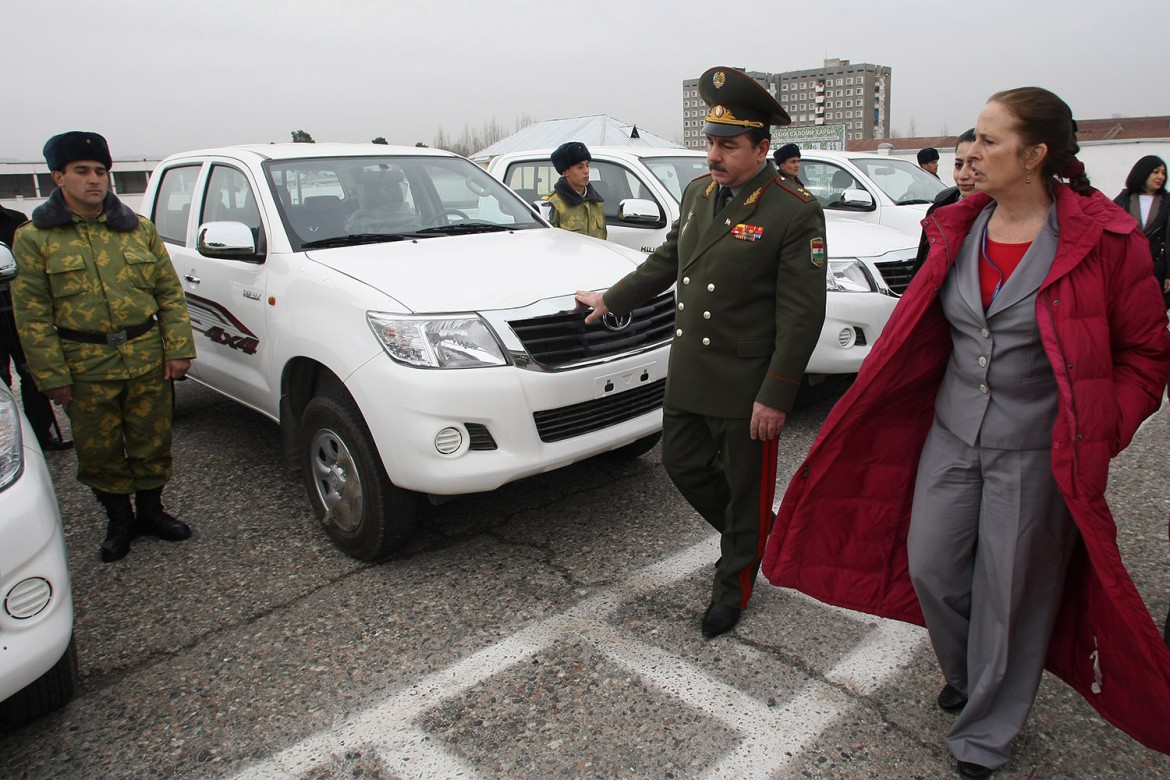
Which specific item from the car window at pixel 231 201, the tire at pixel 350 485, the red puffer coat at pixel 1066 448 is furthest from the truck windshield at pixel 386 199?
the red puffer coat at pixel 1066 448

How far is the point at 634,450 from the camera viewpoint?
4.50 m

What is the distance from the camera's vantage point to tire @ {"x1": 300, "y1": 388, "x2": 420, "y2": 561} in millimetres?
3330

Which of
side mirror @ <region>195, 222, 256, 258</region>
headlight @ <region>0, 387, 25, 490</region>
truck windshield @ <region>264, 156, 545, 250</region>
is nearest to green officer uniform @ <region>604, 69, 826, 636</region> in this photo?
truck windshield @ <region>264, 156, 545, 250</region>

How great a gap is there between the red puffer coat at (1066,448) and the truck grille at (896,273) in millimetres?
3171

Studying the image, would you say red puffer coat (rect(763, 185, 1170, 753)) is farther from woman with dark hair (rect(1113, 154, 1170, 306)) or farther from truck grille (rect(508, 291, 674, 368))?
woman with dark hair (rect(1113, 154, 1170, 306))

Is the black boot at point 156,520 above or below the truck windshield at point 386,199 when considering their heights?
below

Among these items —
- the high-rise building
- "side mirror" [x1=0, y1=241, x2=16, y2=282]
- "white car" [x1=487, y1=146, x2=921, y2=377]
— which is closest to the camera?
"side mirror" [x1=0, y1=241, x2=16, y2=282]

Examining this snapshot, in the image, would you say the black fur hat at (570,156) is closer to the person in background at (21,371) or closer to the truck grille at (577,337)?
the truck grille at (577,337)

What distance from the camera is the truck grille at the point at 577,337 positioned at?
3.32 metres

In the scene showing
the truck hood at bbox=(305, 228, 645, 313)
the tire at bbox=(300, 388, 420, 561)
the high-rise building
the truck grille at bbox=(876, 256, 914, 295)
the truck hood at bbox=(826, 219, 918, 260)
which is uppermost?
the high-rise building

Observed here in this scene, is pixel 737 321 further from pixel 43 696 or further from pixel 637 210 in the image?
pixel 637 210

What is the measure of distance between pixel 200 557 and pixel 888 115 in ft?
223

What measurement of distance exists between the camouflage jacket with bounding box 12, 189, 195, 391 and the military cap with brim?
2472 millimetres

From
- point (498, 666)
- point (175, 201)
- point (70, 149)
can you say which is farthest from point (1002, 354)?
point (175, 201)
